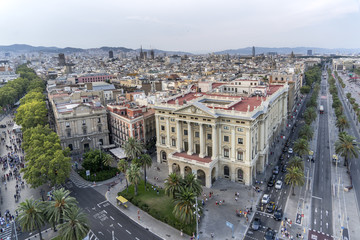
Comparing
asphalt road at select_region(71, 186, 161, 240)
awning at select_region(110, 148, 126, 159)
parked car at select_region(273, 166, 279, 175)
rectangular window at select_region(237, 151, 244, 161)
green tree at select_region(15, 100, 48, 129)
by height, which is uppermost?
green tree at select_region(15, 100, 48, 129)

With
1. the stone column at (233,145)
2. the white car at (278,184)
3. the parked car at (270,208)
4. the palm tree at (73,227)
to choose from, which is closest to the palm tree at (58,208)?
the palm tree at (73,227)

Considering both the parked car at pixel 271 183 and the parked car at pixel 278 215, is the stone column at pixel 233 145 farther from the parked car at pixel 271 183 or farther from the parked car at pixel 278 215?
the parked car at pixel 278 215

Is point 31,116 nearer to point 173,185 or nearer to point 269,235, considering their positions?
point 173,185

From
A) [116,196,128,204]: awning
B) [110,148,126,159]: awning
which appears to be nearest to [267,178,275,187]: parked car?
[116,196,128,204]: awning

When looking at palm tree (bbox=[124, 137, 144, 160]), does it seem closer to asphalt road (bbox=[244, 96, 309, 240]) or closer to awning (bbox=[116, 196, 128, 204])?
awning (bbox=[116, 196, 128, 204])

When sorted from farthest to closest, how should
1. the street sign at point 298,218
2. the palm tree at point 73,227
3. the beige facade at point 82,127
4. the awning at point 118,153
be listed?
the beige facade at point 82,127 → the awning at point 118,153 → the street sign at point 298,218 → the palm tree at point 73,227
